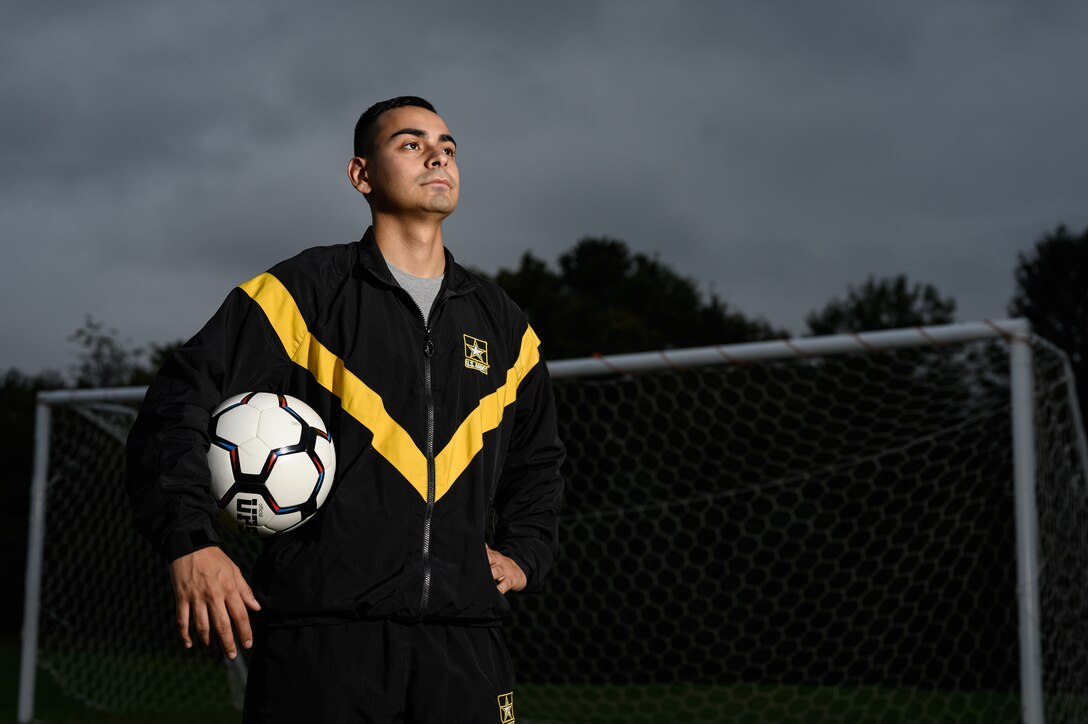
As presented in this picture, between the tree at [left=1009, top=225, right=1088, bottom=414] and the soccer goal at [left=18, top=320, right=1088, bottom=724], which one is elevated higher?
the tree at [left=1009, top=225, right=1088, bottom=414]

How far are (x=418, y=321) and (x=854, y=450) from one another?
936 cm

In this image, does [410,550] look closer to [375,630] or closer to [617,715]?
[375,630]

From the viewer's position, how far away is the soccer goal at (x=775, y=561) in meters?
6.06

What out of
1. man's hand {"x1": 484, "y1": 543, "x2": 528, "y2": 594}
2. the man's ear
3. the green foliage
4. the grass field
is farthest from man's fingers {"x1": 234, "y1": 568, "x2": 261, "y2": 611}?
the green foliage

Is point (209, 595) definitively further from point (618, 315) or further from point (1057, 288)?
point (1057, 288)

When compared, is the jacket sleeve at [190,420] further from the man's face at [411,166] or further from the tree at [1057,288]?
the tree at [1057,288]

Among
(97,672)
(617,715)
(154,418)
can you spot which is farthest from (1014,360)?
(97,672)

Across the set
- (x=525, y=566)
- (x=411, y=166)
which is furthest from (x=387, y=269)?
(x=525, y=566)

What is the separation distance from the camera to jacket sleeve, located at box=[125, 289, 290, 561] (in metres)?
1.91

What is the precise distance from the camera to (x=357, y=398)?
7.11 feet

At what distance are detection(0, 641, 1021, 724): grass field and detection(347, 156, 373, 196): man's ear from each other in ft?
18.3

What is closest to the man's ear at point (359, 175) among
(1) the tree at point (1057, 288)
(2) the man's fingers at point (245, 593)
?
(2) the man's fingers at point (245, 593)

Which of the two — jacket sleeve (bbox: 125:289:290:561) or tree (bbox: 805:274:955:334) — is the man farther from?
tree (bbox: 805:274:955:334)

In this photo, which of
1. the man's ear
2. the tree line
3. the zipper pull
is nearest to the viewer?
the zipper pull
